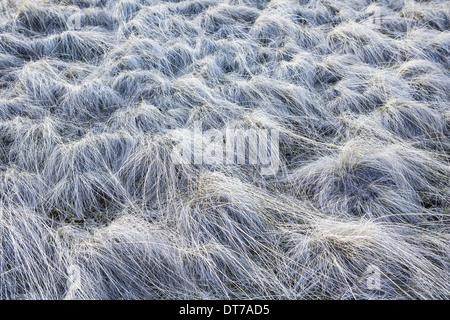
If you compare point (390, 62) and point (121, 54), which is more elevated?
point (121, 54)

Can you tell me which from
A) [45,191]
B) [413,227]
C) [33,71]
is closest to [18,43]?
[33,71]

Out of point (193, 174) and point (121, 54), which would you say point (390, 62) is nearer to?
point (193, 174)

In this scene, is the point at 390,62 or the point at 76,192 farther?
the point at 390,62

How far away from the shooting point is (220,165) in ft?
9.60

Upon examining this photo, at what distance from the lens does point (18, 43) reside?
4.45 metres

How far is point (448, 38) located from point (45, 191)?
4.71 meters

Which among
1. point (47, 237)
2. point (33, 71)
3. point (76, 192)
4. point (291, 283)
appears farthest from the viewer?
point (33, 71)

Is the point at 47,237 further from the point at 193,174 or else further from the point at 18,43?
the point at 18,43

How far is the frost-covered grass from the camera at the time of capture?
2170 millimetres

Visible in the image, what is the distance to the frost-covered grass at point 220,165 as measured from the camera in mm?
2170
